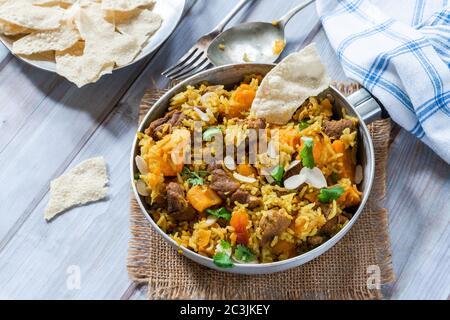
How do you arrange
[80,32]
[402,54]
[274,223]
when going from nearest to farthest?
1. [274,223]
2. [402,54]
3. [80,32]

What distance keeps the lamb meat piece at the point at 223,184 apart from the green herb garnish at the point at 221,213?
51 mm

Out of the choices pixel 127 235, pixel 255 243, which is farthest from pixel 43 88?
pixel 255 243

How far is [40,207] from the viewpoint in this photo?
267cm

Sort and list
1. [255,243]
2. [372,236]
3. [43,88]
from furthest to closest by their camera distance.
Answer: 1. [43,88]
2. [372,236]
3. [255,243]

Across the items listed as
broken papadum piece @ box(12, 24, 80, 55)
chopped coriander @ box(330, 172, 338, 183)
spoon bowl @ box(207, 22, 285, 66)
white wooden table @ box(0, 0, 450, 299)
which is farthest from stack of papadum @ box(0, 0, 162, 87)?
chopped coriander @ box(330, 172, 338, 183)

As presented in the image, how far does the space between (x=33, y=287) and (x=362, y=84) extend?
5.35ft

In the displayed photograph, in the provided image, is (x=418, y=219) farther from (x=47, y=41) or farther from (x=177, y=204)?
(x=47, y=41)

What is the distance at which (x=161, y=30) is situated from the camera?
2869mm

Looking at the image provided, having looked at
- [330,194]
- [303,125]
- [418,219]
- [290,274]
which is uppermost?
[303,125]

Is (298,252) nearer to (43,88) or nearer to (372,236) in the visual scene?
(372,236)

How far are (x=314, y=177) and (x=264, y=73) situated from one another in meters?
0.54

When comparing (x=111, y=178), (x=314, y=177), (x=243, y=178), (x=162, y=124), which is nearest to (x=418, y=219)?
(x=314, y=177)

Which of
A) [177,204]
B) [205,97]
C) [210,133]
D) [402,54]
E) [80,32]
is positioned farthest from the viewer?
[80,32]

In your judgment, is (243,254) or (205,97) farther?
(205,97)
